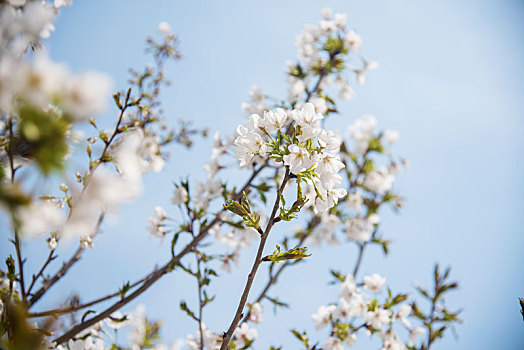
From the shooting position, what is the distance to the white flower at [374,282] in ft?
11.5

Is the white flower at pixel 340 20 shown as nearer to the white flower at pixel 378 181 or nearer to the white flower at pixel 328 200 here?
the white flower at pixel 378 181

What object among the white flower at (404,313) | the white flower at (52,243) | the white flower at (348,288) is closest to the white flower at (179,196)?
the white flower at (52,243)

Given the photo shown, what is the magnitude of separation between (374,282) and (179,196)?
2.24 meters

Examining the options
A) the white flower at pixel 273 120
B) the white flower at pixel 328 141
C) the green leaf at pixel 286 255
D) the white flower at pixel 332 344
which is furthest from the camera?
the white flower at pixel 332 344

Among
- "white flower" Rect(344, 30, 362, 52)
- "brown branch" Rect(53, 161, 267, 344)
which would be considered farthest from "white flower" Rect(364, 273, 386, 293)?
"white flower" Rect(344, 30, 362, 52)

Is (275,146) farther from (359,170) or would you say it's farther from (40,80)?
(359,170)

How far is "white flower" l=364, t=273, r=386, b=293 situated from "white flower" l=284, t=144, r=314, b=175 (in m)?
2.46

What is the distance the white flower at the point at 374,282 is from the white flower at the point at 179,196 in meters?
2.12

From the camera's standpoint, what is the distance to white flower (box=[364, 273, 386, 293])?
3490mm

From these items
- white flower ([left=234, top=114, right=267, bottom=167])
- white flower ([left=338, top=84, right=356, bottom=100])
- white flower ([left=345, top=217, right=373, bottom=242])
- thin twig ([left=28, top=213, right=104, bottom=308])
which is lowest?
thin twig ([left=28, top=213, right=104, bottom=308])

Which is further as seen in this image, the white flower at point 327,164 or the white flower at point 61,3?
the white flower at point 61,3

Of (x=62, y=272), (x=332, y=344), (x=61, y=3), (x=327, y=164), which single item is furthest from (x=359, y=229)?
(x=61, y=3)

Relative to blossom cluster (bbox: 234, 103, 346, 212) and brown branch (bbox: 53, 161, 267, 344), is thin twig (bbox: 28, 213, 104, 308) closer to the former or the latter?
brown branch (bbox: 53, 161, 267, 344)

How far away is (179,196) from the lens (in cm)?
295
